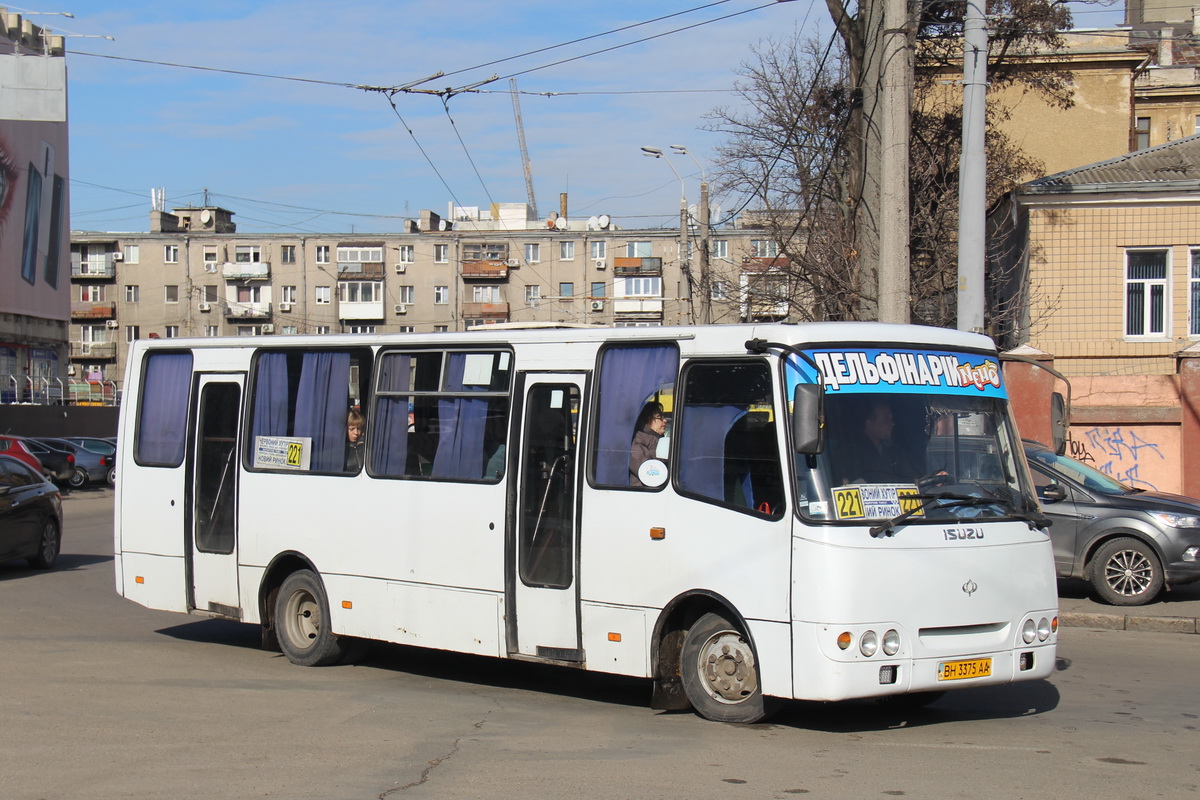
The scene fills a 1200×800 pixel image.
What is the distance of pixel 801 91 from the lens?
105 ft

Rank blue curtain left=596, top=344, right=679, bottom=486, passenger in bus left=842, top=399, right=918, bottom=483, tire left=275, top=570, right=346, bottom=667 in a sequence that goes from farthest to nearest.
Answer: tire left=275, top=570, right=346, bottom=667
blue curtain left=596, top=344, right=679, bottom=486
passenger in bus left=842, top=399, right=918, bottom=483

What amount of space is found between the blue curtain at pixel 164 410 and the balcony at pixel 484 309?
67134mm

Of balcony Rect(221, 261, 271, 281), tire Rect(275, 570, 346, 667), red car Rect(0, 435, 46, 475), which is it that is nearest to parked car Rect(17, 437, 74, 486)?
red car Rect(0, 435, 46, 475)

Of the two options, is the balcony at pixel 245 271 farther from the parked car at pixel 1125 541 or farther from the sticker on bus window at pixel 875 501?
the sticker on bus window at pixel 875 501

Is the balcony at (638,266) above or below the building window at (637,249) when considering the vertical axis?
below

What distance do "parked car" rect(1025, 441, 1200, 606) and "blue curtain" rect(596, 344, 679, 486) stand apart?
664cm

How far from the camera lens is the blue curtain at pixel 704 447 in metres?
7.78

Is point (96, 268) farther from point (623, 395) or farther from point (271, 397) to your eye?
point (623, 395)

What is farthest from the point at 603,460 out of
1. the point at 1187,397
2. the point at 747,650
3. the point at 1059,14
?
the point at 1059,14

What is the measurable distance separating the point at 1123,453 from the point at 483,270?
6004 centimetres

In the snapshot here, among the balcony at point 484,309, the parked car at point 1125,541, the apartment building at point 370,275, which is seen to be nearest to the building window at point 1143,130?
the apartment building at point 370,275

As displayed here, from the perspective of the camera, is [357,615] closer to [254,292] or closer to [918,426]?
[918,426]

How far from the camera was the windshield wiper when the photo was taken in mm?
7246

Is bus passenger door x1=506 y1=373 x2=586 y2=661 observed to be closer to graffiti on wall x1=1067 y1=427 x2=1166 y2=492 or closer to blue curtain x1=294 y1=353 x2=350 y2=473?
blue curtain x1=294 y1=353 x2=350 y2=473
